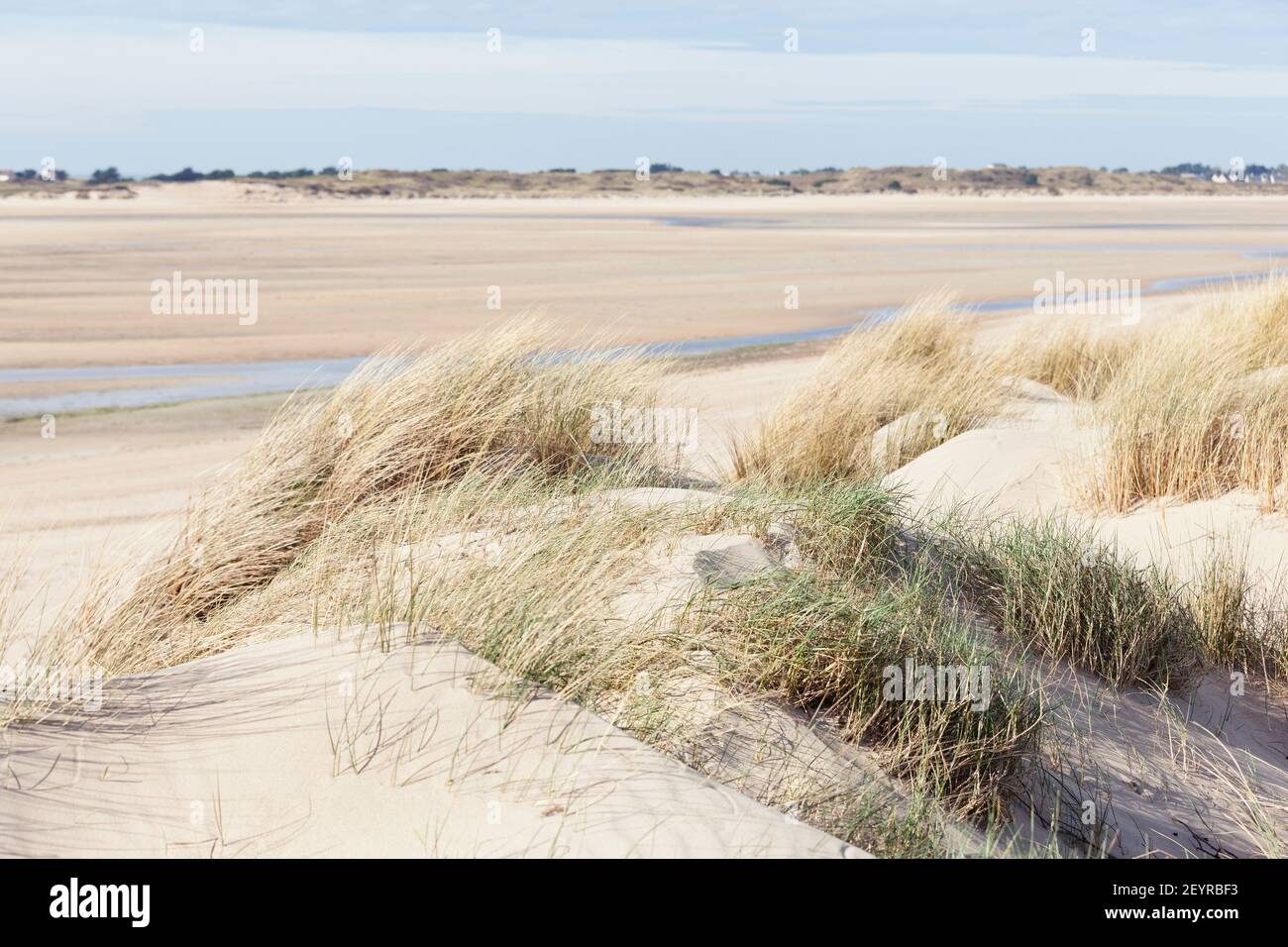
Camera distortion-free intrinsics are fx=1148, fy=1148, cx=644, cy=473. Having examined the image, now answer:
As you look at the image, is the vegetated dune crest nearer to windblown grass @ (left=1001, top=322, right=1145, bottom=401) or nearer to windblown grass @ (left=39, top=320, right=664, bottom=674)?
windblown grass @ (left=39, top=320, right=664, bottom=674)

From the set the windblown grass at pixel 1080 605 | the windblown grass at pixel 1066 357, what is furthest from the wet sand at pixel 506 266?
the windblown grass at pixel 1080 605

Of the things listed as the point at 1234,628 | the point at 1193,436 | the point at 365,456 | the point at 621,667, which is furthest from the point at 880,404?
the point at 621,667

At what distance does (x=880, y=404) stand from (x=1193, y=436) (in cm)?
243

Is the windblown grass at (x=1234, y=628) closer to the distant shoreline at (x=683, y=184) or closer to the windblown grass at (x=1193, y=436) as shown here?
the windblown grass at (x=1193, y=436)

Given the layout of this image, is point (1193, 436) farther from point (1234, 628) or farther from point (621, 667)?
point (621, 667)

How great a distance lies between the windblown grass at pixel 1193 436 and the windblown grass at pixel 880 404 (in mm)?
1240

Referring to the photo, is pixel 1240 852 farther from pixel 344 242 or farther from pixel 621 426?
pixel 344 242

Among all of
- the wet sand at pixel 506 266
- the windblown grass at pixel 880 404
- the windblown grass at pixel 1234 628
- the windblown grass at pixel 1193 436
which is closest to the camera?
the windblown grass at pixel 1234 628

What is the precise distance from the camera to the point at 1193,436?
6.80 metres

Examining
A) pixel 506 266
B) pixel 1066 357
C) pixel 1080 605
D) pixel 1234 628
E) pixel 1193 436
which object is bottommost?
pixel 1234 628

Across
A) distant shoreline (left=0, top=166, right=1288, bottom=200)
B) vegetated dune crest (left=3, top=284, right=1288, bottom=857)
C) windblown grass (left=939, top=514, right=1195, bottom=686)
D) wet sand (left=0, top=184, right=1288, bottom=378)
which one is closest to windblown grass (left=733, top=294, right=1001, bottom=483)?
vegetated dune crest (left=3, top=284, right=1288, bottom=857)

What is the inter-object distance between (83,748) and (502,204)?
5807 cm

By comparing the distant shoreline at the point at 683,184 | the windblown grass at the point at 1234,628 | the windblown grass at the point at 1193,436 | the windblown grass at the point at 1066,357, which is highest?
the distant shoreline at the point at 683,184

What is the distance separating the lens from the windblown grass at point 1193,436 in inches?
260
